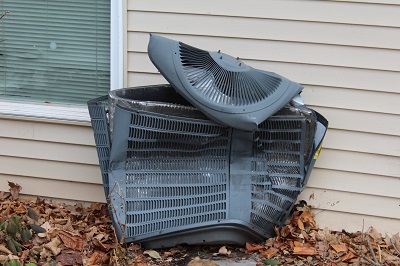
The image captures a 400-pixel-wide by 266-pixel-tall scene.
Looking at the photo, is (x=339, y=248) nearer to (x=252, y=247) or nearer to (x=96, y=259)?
(x=252, y=247)

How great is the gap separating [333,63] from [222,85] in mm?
888

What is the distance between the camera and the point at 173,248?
171 inches

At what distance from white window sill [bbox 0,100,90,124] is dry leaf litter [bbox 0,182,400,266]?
72cm

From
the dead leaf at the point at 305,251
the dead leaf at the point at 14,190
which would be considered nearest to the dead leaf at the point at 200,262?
the dead leaf at the point at 305,251

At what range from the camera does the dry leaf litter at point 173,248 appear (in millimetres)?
4145

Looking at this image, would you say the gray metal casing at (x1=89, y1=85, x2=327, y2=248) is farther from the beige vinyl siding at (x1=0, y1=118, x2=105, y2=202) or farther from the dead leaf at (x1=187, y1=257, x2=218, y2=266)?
the beige vinyl siding at (x1=0, y1=118, x2=105, y2=202)

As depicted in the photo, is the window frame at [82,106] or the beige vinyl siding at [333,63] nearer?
the beige vinyl siding at [333,63]

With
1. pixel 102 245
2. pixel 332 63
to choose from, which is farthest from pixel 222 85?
pixel 102 245

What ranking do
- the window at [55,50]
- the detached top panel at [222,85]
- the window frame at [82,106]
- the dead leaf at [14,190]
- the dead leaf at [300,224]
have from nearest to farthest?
the detached top panel at [222,85]
the dead leaf at [300,224]
the window frame at [82,106]
the window at [55,50]
the dead leaf at [14,190]

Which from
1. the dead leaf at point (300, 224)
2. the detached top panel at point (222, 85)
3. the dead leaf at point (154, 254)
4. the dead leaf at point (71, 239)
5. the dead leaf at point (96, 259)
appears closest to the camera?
the detached top panel at point (222, 85)

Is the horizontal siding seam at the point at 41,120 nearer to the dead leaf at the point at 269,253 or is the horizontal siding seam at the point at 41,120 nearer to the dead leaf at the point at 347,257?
the dead leaf at the point at 269,253

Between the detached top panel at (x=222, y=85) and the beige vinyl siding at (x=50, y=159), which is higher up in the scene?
the detached top panel at (x=222, y=85)

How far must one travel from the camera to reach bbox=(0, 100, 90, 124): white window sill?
4.89m


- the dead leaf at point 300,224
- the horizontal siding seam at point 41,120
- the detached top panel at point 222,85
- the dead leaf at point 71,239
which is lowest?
the dead leaf at point 71,239
